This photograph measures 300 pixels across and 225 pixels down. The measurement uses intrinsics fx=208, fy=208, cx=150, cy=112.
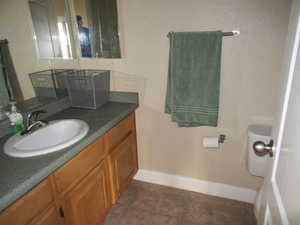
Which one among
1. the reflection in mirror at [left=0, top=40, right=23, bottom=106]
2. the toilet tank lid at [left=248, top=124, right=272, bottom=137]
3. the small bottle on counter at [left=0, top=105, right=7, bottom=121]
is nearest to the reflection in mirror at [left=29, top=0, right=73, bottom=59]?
the reflection in mirror at [left=0, top=40, right=23, bottom=106]

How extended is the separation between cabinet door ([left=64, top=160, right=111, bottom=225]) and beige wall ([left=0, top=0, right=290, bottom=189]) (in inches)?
26.2

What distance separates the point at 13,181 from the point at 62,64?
4.04 feet

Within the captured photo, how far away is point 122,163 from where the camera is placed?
1829mm

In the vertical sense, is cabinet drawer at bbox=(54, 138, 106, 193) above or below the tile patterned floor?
above

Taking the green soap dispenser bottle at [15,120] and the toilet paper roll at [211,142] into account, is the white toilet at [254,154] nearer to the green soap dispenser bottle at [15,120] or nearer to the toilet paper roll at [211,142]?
the toilet paper roll at [211,142]

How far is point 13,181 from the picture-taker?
0.91 metres

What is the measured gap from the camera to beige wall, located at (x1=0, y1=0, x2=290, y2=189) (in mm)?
1477

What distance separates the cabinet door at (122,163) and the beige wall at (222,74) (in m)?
0.14

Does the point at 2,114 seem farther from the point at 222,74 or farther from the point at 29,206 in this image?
the point at 222,74

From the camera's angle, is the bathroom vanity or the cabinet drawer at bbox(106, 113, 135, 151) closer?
the bathroom vanity

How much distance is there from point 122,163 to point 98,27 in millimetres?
1227

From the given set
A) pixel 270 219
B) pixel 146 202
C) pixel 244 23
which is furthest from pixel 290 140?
pixel 146 202

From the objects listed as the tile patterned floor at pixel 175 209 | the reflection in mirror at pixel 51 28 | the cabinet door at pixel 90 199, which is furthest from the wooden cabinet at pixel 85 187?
the reflection in mirror at pixel 51 28

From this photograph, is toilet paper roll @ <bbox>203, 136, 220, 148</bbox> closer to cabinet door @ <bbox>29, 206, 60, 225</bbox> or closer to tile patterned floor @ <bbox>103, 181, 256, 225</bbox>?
tile patterned floor @ <bbox>103, 181, 256, 225</bbox>
